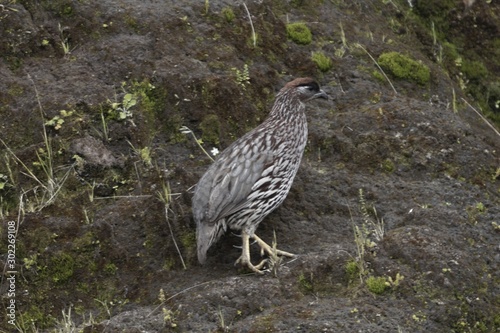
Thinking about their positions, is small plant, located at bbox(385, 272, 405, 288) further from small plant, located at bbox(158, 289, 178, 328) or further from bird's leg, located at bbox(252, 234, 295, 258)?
small plant, located at bbox(158, 289, 178, 328)

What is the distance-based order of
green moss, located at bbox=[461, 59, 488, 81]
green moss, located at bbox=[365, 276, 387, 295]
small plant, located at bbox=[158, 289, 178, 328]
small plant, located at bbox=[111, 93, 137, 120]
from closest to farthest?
1. small plant, located at bbox=[158, 289, 178, 328]
2. green moss, located at bbox=[365, 276, 387, 295]
3. small plant, located at bbox=[111, 93, 137, 120]
4. green moss, located at bbox=[461, 59, 488, 81]

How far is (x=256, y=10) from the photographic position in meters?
9.79

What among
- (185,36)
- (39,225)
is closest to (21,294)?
(39,225)

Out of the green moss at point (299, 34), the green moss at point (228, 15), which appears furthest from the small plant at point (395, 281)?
the green moss at point (228, 15)

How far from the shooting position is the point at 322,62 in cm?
953

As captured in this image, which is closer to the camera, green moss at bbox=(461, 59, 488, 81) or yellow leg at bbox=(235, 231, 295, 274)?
yellow leg at bbox=(235, 231, 295, 274)

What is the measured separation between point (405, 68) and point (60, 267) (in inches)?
Result: 177

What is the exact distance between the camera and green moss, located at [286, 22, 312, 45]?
9.77 meters

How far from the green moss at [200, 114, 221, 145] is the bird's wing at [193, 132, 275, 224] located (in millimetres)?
799

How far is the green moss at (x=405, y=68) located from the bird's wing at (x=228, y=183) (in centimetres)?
260

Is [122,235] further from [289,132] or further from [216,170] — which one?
[289,132]

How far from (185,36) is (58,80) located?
4.70ft

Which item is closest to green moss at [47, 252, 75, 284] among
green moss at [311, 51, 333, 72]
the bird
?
the bird

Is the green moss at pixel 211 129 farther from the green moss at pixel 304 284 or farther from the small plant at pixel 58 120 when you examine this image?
the green moss at pixel 304 284
